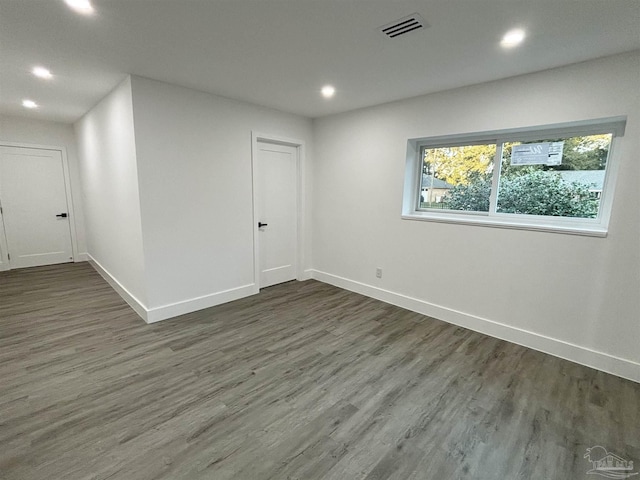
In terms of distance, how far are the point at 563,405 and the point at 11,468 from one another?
347cm

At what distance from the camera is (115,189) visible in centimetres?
367

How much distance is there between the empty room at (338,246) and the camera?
1.79 metres

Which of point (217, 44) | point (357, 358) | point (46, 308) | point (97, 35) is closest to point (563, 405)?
point (357, 358)

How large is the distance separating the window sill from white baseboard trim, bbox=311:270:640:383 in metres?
1.02

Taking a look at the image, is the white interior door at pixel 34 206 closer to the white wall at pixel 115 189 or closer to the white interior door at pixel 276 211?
the white wall at pixel 115 189

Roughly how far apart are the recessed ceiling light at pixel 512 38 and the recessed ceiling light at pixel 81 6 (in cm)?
269

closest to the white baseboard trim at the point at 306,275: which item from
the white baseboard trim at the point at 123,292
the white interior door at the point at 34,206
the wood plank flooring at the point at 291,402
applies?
the wood plank flooring at the point at 291,402

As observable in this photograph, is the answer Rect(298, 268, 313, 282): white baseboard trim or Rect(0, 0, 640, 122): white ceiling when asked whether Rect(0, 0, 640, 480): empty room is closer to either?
Rect(0, 0, 640, 122): white ceiling

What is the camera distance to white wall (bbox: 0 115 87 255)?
491cm

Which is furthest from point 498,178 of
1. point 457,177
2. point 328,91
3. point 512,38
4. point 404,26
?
point 328,91

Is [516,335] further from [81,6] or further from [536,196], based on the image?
[81,6]

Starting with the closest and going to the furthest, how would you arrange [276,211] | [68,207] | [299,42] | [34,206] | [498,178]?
[299,42]
[498,178]
[276,211]
[34,206]
[68,207]

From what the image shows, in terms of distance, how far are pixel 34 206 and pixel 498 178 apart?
7411 mm

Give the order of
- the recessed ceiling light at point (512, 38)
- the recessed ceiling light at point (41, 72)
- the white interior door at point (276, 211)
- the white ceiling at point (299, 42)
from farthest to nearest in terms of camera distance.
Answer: the white interior door at point (276, 211) → the recessed ceiling light at point (41, 72) → the recessed ceiling light at point (512, 38) → the white ceiling at point (299, 42)
